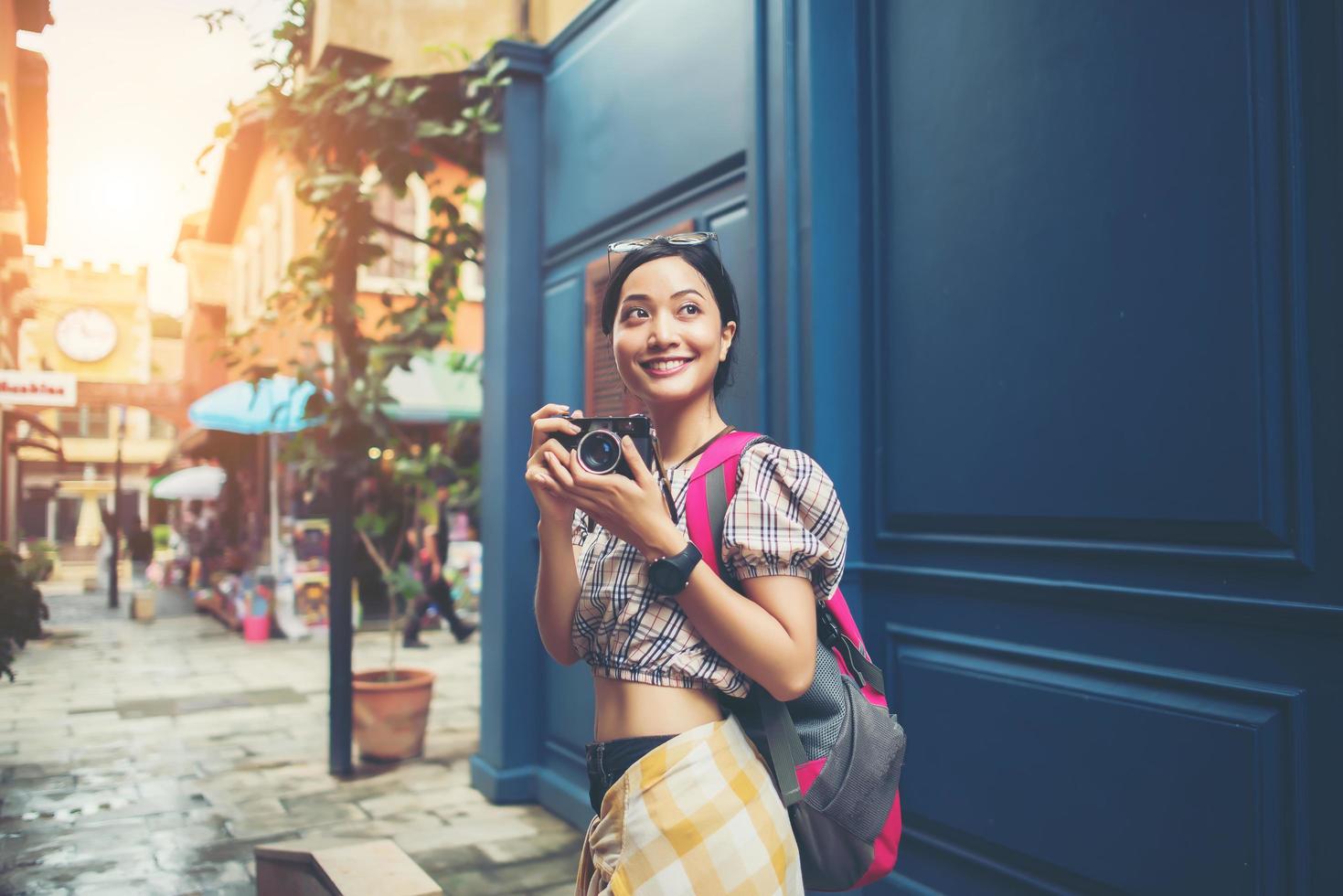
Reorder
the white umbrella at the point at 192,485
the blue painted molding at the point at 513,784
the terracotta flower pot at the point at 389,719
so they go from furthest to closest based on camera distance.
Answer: the white umbrella at the point at 192,485, the terracotta flower pot at the point at 389,719, the blue painted molding at the point at 513,784

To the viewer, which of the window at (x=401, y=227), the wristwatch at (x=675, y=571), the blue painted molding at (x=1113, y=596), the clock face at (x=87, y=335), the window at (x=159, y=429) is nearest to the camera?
the wristwatch at (x=675, y=571)

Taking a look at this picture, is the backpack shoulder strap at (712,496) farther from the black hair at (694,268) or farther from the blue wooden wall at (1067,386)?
the blue wooden wall at (1067,386)

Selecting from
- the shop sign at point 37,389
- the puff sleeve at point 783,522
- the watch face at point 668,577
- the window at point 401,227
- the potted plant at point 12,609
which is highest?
the window at point 401,227

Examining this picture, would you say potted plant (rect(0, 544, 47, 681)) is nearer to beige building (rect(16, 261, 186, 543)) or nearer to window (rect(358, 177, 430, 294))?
window (rect(358, 177, 430, 294))

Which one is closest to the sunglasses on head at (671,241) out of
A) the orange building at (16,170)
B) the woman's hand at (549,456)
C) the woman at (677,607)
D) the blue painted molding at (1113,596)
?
the woman at (677,607)

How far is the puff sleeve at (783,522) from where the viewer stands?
1468mm

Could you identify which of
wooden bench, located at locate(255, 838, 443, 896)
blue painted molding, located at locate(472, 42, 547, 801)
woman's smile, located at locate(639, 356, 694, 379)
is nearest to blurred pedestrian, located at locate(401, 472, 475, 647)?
blue painted molding, located at locate(472, 42, 547, 801)

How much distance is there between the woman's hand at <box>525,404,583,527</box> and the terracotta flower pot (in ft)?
15.6

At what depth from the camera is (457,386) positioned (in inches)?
506

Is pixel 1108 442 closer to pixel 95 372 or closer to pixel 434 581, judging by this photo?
pixel 434 581

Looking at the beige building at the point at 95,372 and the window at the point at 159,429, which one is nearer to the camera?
the beige building at the point at 95,372

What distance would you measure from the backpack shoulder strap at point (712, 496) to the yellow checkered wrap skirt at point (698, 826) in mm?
266

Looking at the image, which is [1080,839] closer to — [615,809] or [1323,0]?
[615,809]

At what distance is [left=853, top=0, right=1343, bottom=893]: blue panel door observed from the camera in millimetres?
1969
